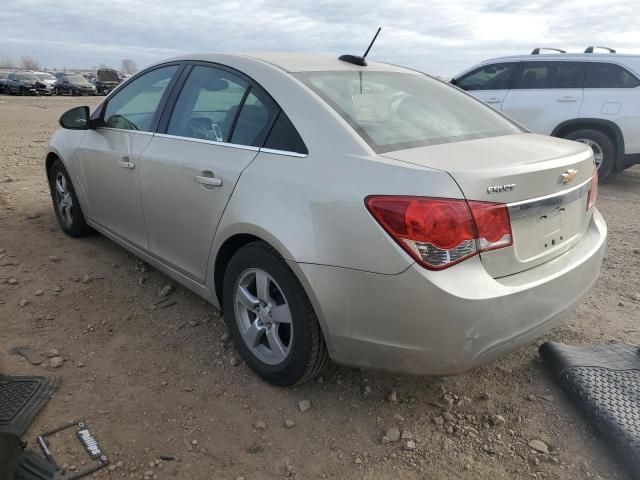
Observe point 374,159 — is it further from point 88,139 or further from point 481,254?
point 88,139

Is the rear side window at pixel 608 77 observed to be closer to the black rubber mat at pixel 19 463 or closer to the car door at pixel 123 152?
the car door at pixel 123 152

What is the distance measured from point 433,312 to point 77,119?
3252 millimetres

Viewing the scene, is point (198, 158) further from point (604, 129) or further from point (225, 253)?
point (604, 129)

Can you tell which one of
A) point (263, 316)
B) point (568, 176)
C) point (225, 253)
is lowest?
point (263, 316)

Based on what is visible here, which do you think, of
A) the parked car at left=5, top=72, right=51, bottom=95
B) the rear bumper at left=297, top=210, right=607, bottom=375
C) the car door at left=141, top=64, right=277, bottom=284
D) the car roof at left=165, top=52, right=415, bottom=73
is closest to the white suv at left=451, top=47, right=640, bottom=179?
the car roof at left=165, top=52, right=415, bottom=73

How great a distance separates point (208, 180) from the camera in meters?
2.72

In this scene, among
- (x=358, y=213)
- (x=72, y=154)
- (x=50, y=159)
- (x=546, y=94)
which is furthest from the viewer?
(x=546, y=94)

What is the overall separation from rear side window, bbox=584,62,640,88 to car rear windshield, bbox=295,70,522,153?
514 cm

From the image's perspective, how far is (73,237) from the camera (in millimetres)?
4660

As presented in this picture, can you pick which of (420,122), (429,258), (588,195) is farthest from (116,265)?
(588,195)

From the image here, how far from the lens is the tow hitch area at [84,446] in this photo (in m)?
2.13

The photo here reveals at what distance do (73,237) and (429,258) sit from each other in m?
3.73

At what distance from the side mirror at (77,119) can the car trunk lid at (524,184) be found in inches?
107

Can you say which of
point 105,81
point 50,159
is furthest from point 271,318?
point 105,81
